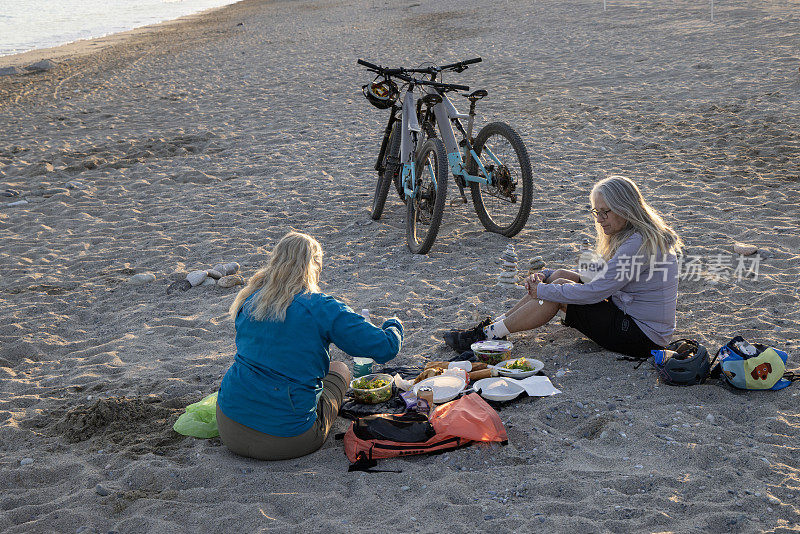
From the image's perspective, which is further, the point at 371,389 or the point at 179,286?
the point at 179,286

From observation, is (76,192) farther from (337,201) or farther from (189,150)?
(337,201)

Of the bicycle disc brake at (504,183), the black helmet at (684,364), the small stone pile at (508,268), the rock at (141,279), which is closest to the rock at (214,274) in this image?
the rock at (141,279)

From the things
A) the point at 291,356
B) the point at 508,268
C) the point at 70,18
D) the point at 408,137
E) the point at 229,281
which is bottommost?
the point at 508,268

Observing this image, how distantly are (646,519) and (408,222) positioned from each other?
396cm

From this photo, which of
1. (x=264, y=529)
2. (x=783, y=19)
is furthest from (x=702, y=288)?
(x=783, y=19)

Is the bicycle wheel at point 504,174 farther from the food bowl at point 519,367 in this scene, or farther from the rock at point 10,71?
the rock at point 10,71

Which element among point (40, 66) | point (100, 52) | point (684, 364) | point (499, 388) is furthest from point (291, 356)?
point (100, 52)

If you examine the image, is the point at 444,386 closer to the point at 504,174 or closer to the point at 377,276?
the point at 377,276

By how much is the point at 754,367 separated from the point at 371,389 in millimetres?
2087

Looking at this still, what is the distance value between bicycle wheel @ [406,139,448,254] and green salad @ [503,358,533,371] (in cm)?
207

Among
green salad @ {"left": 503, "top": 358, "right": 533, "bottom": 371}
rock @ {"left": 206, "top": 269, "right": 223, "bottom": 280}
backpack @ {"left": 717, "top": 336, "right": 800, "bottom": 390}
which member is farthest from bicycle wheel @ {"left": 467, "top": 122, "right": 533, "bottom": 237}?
backpack @ {"left": 717, "top": 336, "right": 800, "bottom": 390}

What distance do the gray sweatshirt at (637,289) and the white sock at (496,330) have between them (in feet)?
1.33

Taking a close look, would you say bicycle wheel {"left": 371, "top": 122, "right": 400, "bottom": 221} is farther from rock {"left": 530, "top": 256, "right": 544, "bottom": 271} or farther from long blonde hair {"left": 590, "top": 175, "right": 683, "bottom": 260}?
long blonde hair {"left": 590, "top": 175, "right": 683, "bottom": 260}

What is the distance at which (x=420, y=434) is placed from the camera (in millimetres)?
3482
